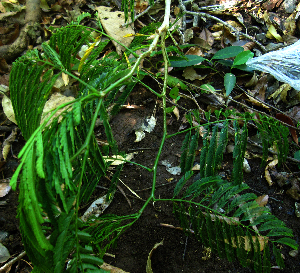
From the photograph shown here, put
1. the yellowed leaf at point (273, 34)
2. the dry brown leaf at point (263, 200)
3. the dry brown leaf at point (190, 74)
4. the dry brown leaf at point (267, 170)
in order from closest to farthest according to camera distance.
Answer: the dry brown leaf at point (263, 200), the dry brown leaf at point (267, 170), the dry brown leaf at point (190, 74), the yellowed leaf at point (273, 34)

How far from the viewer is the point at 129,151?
195cm

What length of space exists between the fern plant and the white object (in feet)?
3.67

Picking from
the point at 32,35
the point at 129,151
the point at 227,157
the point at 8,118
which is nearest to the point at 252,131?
the point at 227,157

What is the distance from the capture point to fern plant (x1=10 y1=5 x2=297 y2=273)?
651 millimetres

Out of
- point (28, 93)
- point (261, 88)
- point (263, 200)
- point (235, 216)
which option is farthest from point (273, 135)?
point (261, 88)

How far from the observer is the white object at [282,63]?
210 cm

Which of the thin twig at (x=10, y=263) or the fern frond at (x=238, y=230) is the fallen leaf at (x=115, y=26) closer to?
the fern frond at (x=238, y=230)

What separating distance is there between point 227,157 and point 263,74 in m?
0.95

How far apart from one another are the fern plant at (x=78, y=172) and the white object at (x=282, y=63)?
1.12 metres

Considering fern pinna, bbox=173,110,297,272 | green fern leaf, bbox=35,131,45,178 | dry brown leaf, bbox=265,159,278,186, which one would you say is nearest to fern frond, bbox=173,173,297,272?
fern pinna, bbox=173,110,297,272

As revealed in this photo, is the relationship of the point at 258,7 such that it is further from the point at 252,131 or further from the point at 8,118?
the point at 8,118

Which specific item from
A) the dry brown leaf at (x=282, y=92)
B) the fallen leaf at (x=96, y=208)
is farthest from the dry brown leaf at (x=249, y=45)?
the fallen leaf at (x=96, y=208)

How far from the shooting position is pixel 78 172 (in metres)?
1.04

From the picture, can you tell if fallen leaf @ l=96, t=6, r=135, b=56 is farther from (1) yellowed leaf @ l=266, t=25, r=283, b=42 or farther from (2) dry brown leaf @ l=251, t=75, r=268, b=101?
(1) yellowed leaf @ l=266, t=25, r=283, b=42
